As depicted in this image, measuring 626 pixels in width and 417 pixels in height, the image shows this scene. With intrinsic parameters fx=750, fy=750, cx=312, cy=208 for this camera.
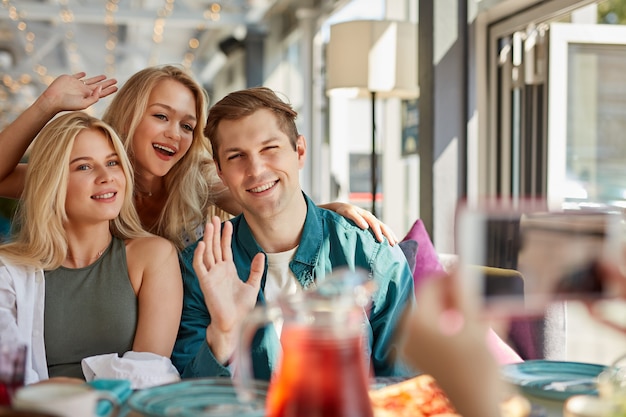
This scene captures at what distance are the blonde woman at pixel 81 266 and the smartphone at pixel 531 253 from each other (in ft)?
4.04

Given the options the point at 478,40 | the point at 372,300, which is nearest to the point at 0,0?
the point at 478,40

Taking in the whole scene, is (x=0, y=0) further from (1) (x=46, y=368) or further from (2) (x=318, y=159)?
(1) (x=46, y=368)

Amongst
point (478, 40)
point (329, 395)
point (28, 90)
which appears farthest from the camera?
point (28, 90)

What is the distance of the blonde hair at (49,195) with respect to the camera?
6.08ft

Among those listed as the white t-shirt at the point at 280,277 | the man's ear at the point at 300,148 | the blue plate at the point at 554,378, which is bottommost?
the blue plate at the point at 554,378

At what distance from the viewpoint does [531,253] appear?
0.80 meters

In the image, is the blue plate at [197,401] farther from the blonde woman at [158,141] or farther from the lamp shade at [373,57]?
the lamp shade at [373,57]

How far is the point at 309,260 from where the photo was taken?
1909mm

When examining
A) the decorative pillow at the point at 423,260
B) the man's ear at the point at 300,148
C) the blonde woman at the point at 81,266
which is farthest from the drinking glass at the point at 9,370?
the decorative pillow at the point at 423,260

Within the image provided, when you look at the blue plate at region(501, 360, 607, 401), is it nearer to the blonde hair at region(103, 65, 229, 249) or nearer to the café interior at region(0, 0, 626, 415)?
the café interior at region(0, 0, 626, 415)

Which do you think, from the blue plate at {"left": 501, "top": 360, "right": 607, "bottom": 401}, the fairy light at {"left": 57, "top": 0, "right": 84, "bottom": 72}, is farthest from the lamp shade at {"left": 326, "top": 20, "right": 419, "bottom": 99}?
the fairy light at {"left": 57, "top": 0, "right": 84, "bottom": 72}

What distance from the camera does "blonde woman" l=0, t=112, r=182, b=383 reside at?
1.81m

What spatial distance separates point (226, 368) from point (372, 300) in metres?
0.53

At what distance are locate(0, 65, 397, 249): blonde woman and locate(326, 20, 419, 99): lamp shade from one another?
1303 millimetres
